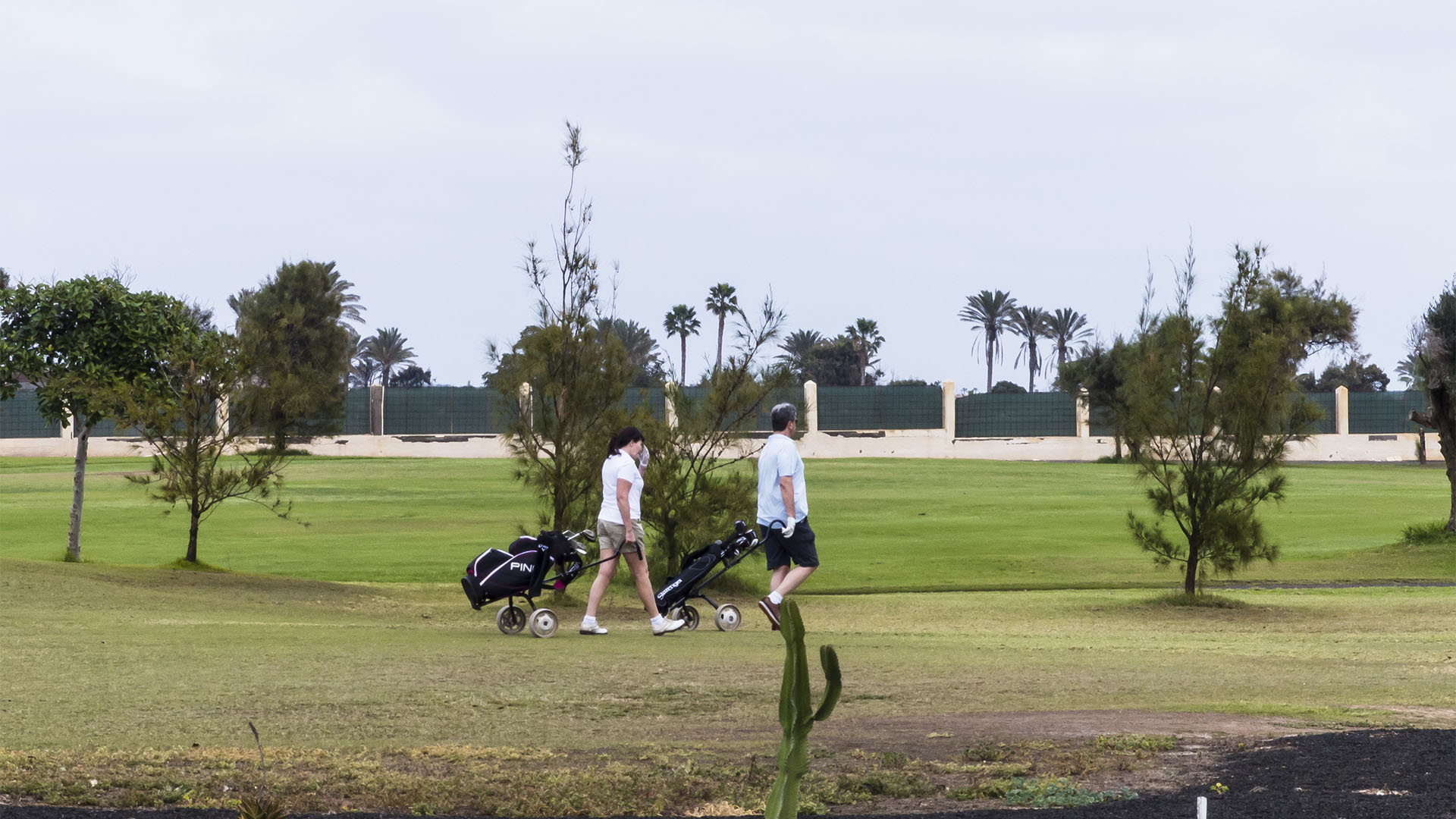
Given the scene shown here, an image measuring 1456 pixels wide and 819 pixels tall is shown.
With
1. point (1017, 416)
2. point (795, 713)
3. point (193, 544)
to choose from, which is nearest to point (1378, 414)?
point (1017, 416)

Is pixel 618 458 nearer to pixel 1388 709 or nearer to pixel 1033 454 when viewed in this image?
pixel 1388 709

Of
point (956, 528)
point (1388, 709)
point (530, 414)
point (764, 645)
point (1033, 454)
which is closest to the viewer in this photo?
point (1388, 709)

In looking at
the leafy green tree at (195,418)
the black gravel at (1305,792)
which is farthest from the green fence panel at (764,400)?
the black gravel at (1305,792)

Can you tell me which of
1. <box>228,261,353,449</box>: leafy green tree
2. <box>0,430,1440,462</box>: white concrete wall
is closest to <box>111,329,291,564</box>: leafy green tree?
<box>228,261,353,449</box>: leafy green tree

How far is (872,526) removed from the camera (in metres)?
29.8

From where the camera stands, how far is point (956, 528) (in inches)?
1141

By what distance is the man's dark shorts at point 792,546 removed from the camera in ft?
39.9

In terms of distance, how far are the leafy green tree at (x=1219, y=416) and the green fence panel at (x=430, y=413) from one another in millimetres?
43744

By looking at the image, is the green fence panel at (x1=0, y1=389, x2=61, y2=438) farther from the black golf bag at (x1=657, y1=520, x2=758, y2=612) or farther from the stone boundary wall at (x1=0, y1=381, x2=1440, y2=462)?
the black golf bag at (x1=657, y1=520, x2=758, y2=612)

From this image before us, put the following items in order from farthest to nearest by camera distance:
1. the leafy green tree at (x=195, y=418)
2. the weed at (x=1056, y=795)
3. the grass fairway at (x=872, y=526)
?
the grass fairway at (x=872, y=526) → the leafy green tree at (x=195, y=418) → the weed at (x=1056, y=795)

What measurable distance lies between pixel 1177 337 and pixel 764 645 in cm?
750

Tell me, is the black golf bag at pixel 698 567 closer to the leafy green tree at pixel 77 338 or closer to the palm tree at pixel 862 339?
the leafy green tree at pixel 77 338

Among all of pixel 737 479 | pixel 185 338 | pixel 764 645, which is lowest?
pixel 764 645

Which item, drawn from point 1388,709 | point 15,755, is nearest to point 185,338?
point 15,755
